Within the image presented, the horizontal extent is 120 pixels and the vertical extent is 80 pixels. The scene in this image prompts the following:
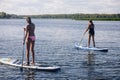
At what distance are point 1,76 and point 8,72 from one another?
39.0 inches

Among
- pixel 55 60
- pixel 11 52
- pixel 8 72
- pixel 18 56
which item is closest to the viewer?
pixel 8 72

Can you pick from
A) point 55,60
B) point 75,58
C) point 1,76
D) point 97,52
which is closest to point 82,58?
point 75,58

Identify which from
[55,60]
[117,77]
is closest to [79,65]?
[55,60]

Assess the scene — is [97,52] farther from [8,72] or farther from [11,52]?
[8,72]

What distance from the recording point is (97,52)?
2620 cm

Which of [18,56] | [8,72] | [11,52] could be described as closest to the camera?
[8,72]

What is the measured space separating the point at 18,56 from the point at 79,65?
5131 millimetres

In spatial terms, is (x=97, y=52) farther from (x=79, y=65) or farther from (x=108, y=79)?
(x=108, y=79)

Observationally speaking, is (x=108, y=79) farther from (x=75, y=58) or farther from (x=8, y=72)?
(x=75, y=58)

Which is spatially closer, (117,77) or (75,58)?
(117,77)

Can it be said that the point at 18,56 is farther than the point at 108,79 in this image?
Yes

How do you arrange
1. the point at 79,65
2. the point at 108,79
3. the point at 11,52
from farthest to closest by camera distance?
the point at 11,52
the point at 79,65
the point at 108,79

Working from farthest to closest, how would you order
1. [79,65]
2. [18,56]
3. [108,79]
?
1. [18,56]
2. [79,65]
3. [108,79]

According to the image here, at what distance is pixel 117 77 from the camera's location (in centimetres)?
1652
